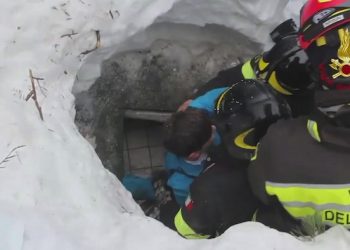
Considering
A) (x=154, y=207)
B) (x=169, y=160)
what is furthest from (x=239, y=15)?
(x=154, y=207)

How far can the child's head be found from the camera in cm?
313

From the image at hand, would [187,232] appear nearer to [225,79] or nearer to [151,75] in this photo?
[225,79]

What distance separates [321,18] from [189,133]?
1.00m

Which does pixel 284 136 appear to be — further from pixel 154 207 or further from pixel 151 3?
pixel 154 207

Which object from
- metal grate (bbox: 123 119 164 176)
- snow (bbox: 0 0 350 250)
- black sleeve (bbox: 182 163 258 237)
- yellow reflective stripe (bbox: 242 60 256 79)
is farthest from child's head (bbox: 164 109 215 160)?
metal grate (bbox: 123 119 164 176)

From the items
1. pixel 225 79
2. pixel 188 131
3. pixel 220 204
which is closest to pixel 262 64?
pixel 225 79

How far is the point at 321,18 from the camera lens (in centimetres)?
239

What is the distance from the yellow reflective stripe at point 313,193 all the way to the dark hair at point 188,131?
0.75 m

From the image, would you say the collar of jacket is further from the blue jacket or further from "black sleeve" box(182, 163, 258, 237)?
the blue jacket

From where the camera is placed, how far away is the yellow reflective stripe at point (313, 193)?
2.26 meters

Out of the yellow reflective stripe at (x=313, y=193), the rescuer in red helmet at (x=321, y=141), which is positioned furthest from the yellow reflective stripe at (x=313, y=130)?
the yellow reflective stripe at (x=313, y=193)

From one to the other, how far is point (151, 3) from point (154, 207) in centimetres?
125

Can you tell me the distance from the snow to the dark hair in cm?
49

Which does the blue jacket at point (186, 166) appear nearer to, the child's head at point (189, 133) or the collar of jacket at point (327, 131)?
the child's head at point (189, 133)
